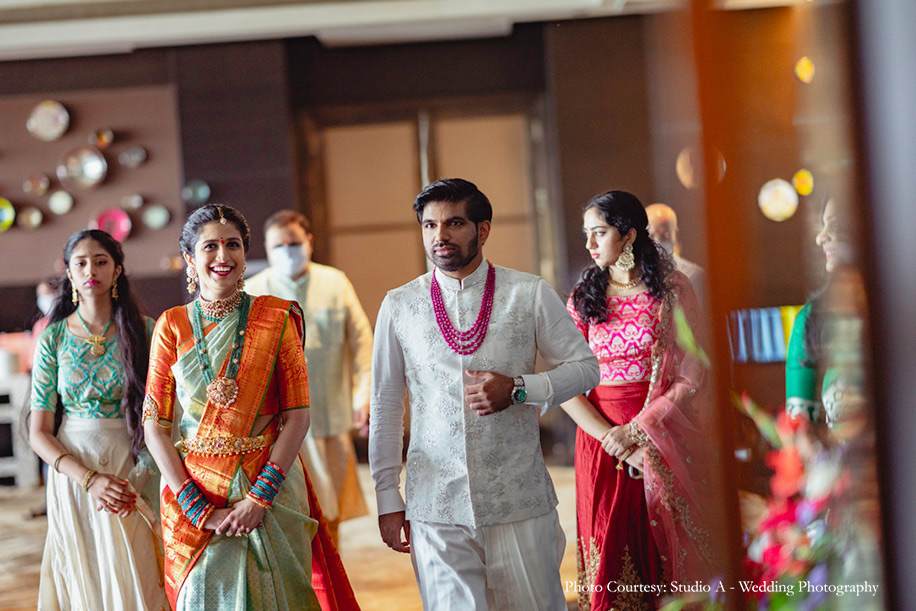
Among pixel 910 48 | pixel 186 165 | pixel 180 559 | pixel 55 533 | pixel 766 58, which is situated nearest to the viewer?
pixel 910 48

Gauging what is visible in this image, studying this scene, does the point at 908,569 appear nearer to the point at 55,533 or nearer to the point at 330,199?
the point at 55,533

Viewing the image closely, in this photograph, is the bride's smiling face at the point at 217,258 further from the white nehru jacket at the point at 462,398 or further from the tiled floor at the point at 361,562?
the tiled floor at the point at 361,562

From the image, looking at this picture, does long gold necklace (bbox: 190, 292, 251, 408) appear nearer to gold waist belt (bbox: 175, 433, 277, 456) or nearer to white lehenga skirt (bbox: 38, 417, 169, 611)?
gold waist belt (bbox: 175, 433, 277, 456)

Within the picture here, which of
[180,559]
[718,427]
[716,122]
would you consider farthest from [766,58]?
[180,559]

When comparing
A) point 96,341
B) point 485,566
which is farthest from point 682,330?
point 96,341

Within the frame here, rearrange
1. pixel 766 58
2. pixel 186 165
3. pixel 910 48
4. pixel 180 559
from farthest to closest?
pixel 186 165, pixel 180 559, pixel 766 58, pixel 910 48

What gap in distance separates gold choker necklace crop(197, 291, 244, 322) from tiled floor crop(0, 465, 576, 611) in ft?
5.22

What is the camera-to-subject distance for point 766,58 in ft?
3.13

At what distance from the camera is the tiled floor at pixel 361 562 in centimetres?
332

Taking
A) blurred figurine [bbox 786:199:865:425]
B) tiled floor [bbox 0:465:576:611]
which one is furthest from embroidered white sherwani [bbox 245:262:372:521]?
blurred figurine [bbox 786:199:865:425]

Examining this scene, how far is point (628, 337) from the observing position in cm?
248

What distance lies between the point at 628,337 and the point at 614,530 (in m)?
0.57

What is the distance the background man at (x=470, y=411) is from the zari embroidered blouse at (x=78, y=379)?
39.2 inches

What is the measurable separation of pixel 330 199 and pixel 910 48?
5.88 m
